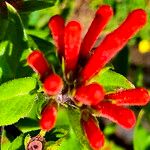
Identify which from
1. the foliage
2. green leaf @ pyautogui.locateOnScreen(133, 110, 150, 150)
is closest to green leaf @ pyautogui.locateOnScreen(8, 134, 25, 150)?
the foliage

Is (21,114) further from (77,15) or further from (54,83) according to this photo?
(77,15)

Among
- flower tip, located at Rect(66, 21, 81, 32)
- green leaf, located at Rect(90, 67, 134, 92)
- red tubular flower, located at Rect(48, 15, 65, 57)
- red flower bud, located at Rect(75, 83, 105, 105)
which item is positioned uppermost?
flower tip, located at Rect(66, 21, 81, 32)

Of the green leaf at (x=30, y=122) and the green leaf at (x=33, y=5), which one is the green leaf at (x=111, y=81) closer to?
the green leaf at (x=30, y=122)

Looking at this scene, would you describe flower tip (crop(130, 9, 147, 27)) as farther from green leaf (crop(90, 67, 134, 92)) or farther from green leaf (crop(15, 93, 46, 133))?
green leaf (crop(15, 93, 46, 133))

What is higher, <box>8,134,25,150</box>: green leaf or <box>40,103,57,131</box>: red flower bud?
<box>40,103,57,131</box>: red flower bud

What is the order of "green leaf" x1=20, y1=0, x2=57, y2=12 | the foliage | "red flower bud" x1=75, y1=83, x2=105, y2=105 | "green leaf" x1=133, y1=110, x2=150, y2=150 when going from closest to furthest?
"red flower bud" x1=75, y1=83, x2=105, y2=105 → the foliage → "green leaf" x1=20, y1=0, x2=57, y2=12 → "green leaf" x1=133, y1=110, x2=150, y2=150

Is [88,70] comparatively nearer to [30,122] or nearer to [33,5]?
[30,122]

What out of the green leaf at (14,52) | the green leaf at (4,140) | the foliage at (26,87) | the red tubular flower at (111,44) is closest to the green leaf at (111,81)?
the foliage at (26,87)
